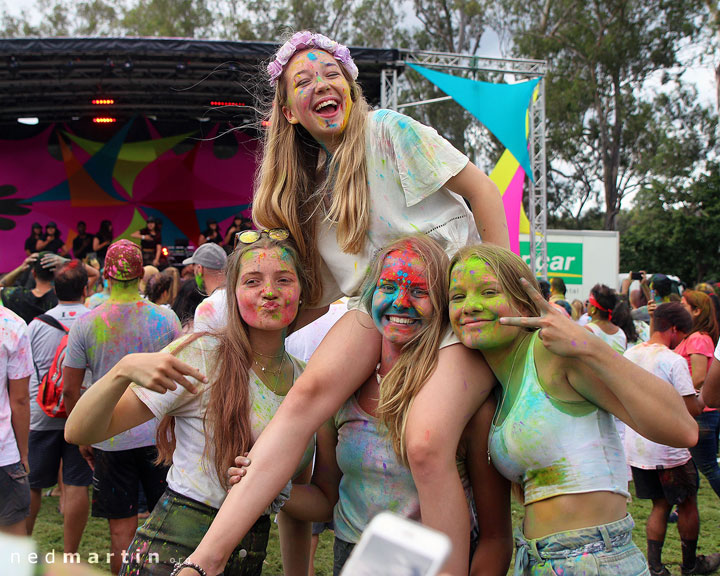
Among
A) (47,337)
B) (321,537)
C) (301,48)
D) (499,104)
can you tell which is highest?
(499,104)

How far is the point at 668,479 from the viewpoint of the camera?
14.3 ft

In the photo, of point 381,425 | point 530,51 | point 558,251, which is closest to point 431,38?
point 530,51

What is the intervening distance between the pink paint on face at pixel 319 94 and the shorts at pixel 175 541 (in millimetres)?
1365

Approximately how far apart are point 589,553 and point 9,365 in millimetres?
3172

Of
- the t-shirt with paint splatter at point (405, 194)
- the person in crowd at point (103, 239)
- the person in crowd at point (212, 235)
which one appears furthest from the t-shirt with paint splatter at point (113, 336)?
the person in crowd at point (103, 239)

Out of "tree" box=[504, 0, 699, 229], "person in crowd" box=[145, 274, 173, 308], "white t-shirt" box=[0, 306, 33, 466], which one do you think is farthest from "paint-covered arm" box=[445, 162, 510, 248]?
"tree" box=[504, 0, 699, 229]

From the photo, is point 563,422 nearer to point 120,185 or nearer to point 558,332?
point 558,332

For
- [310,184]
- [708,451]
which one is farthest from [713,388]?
[310,184]

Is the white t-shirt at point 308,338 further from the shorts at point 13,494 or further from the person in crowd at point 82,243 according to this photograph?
the person in crowd at point 82,243

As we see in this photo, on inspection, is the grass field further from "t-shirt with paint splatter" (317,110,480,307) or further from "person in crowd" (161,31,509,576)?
"t-shirt with paint splatter" (317,110,480,307)

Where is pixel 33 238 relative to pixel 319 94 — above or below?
below

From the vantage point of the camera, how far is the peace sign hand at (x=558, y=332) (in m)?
1.76

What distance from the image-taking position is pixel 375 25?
27.1 m

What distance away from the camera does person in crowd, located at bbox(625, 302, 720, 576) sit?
4.32 m
